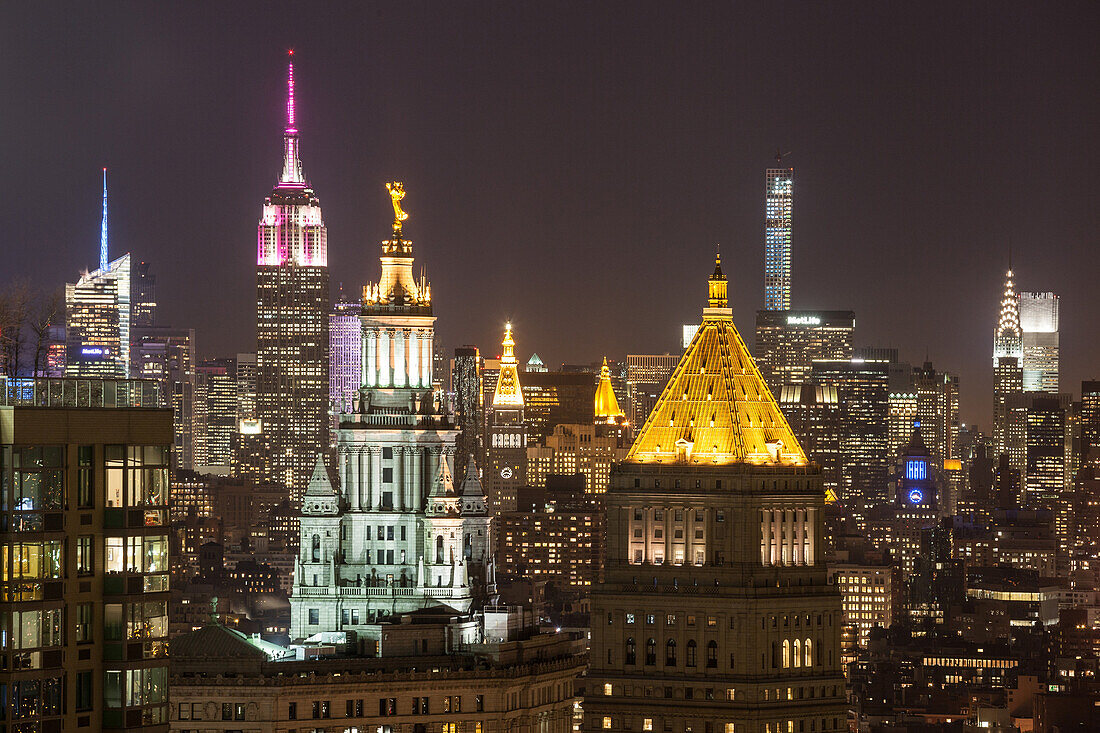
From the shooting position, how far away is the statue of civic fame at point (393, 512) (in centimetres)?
18725

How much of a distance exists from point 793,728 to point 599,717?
10.2 m

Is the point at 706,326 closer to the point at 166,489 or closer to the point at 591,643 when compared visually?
the point at 591,643

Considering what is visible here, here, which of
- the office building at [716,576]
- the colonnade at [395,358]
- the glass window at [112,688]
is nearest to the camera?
the glass window at [112,688]

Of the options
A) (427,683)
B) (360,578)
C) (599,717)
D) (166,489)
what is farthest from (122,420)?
(360,578)

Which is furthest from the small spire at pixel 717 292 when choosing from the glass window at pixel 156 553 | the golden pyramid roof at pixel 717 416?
the glass window at pixel 156 553

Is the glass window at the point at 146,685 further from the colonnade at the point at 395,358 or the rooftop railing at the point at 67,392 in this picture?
the colonnade at the point at 395,358

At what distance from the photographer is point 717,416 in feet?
536

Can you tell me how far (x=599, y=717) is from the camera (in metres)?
159

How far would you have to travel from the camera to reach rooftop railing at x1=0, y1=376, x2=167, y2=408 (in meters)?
99.6

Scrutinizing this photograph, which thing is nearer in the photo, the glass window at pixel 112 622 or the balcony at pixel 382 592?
the glass window at pixel 112 622

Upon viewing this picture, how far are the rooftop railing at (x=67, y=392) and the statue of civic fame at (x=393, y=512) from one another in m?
83.8

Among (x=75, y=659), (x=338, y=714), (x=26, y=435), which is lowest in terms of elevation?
(x=338, y=714)

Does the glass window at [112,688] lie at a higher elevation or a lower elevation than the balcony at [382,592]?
higher

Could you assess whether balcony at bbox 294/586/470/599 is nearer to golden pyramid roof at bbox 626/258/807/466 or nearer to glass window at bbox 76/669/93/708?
golden pyramid roof at bbox 626/258/807/466
